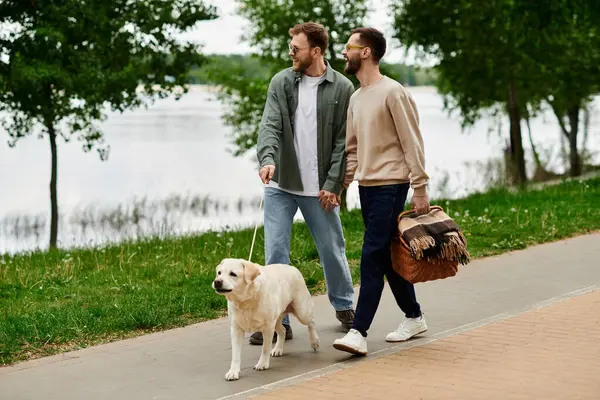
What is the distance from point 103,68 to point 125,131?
4737 cm

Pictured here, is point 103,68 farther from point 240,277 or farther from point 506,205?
point 240,277

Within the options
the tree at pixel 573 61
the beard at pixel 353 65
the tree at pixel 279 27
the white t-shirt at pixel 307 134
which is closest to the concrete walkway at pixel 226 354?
the white t-shirt at pixel 307 134

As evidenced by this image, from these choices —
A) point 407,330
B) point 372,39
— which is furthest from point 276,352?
point 372,39

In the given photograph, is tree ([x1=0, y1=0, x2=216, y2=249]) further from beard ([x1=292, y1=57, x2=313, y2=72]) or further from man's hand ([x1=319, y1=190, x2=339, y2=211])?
man's hand ([x1=319, y1=190, x2=339, y2=211])

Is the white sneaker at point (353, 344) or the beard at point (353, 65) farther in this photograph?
the beard at point (353, 65)

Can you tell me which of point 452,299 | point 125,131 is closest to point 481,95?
point 452,299

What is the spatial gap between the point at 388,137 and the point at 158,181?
31009mm

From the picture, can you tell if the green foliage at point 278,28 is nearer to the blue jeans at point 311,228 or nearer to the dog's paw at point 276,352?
the blue jeans at point 311,228

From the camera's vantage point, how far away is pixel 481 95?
27.2 metres

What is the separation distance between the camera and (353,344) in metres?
6.30

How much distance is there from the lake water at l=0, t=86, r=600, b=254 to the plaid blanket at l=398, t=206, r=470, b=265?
5692 millimetres

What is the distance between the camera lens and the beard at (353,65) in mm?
6535

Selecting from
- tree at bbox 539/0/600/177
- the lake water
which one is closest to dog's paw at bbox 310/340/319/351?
the lake water

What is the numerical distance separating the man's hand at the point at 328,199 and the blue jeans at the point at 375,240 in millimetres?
254
